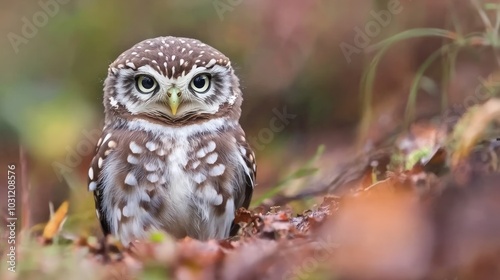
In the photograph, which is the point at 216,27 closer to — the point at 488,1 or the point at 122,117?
the point at 488,1

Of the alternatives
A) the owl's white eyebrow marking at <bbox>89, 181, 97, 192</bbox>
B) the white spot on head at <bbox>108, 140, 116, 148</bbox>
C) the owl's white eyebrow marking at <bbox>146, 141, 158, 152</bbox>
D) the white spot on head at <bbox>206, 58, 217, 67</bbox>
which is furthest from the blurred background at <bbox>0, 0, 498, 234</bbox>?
the white spot on head at <bbox>206, 58, 217, 67</bbox>

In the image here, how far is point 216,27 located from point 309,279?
3293mm

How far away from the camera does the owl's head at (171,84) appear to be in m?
2.72

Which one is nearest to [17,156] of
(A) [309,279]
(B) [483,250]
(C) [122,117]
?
(C) [122,117]

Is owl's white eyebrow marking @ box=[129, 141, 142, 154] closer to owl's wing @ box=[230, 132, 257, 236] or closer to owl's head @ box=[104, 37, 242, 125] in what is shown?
owl's head @ box=[104, 37, 242, 125]

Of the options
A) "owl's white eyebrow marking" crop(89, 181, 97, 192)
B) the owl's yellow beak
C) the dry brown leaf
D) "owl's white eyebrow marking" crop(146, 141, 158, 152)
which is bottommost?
the dry brown leaf

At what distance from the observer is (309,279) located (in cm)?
165

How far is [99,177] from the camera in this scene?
2.95 meters

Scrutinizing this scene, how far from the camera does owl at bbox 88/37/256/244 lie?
2771 millimetres

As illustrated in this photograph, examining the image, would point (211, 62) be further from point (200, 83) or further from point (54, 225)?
point (54, 225)

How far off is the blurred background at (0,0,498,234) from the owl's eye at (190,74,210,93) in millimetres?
1589

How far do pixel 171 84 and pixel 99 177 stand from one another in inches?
18.6

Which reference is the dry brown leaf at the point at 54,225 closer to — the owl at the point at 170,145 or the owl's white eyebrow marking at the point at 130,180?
the owl at the point at 170,145

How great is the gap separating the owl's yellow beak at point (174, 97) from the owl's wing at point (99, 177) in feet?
1.11
